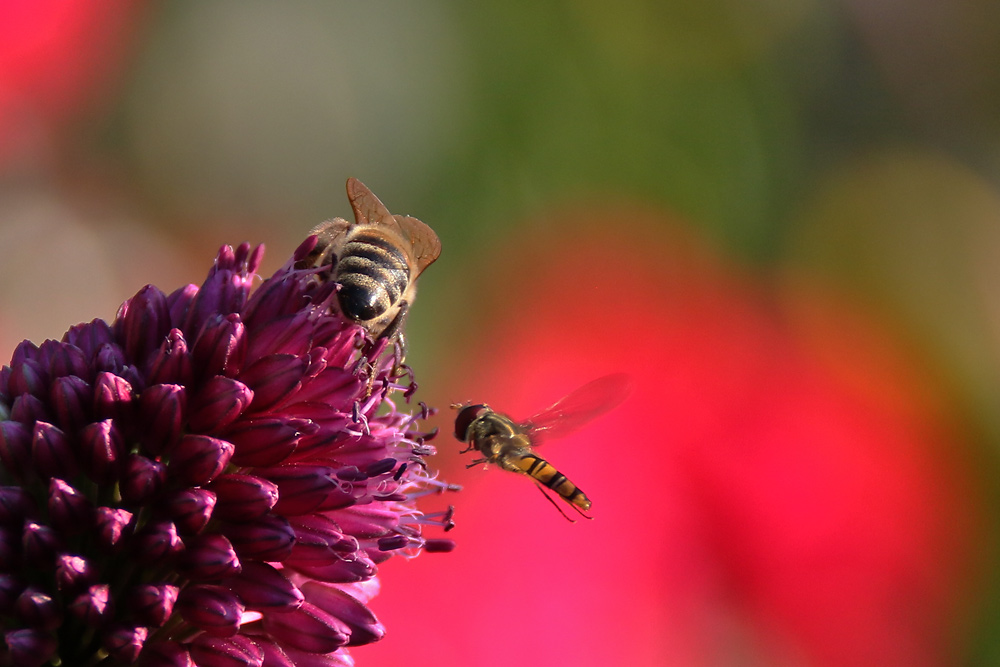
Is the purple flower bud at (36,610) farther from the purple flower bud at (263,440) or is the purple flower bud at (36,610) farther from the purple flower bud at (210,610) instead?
the purple flower bud at (263,440)

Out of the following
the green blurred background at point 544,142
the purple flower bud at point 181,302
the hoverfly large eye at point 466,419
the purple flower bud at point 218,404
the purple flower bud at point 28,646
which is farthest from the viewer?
the green blurred background at point 544,142

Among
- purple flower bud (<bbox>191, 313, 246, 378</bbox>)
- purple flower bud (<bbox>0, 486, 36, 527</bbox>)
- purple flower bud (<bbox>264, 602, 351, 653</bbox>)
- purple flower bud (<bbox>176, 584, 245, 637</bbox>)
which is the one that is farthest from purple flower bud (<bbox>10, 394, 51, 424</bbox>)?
purple flower bud (<bbox>264, 602, 351, 653</bbox>)

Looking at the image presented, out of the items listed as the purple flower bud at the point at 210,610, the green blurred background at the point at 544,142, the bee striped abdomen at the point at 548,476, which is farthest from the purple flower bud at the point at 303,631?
the green blurred background at the point at 544,142

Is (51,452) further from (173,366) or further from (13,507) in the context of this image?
(173,366)

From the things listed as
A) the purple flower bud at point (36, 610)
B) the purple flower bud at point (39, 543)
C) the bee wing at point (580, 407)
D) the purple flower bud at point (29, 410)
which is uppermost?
the bee wing at point (580, 407)

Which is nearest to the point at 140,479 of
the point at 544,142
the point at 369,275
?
the point at 369,275
